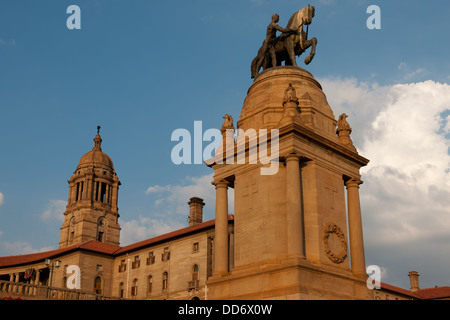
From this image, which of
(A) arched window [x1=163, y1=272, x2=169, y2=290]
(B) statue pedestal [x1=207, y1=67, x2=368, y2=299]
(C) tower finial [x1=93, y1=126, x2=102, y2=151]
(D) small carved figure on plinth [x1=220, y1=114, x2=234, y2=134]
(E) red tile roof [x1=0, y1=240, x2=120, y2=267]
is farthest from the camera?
(C) tower finial [x1=93, y1=126, x2=102, y2=151]

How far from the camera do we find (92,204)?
340 ft

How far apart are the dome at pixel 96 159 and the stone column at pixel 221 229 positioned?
85.7 metres

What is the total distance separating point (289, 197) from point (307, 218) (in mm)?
1569

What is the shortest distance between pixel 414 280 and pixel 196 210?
4501 cm

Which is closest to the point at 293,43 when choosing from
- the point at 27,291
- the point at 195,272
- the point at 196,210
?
the point at 27,291

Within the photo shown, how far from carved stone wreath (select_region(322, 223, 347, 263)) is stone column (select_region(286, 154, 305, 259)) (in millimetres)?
1611

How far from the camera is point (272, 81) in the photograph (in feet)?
91.1

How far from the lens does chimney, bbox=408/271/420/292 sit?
9550 cm

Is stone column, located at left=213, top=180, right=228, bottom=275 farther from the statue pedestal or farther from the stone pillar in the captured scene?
the stone pillar

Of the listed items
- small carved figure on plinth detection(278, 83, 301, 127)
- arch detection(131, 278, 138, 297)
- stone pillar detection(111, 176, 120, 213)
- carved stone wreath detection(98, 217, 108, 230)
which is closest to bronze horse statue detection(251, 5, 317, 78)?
small carved figure on plinth detection(278, 83, 301, 127)

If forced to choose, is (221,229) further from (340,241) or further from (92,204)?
(92,204)

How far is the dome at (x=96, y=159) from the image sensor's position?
108m
